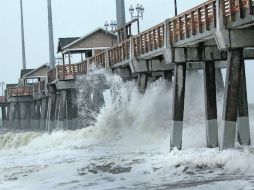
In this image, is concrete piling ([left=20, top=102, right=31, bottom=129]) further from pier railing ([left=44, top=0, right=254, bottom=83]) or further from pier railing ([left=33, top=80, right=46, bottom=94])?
pier railing ([left=44, top=0, right=254, bottom=83])

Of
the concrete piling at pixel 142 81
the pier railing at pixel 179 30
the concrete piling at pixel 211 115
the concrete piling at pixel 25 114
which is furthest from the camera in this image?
the concrete piling at pixel 25 114

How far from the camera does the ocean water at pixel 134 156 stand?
1473cm

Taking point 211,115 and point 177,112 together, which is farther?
point 177,112

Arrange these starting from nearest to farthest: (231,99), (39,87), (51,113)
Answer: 1. (231,99)
2. (51,113)
3. (39,87)

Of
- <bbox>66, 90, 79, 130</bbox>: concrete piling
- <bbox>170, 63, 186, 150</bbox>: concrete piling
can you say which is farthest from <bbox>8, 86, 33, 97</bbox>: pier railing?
<bbox>170, 63, 186, 150</bbox>: concrete piling

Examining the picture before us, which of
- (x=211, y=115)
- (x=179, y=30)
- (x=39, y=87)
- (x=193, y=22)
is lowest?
(x=211, y=115)

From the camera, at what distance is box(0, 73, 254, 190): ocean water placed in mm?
14734

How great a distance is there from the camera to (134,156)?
21.2 meters

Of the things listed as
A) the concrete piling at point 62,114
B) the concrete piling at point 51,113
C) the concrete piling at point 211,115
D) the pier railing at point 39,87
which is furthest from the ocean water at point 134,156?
the pier railing at point 39,87

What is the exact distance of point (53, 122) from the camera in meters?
46.8

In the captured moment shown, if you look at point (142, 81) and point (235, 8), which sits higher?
point (235, 8)

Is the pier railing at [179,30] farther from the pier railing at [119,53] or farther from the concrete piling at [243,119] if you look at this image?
the concrete piling at [243,119]

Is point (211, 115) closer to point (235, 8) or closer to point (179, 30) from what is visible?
point (179, 30)

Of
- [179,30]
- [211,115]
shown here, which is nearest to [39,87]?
[179,30]
